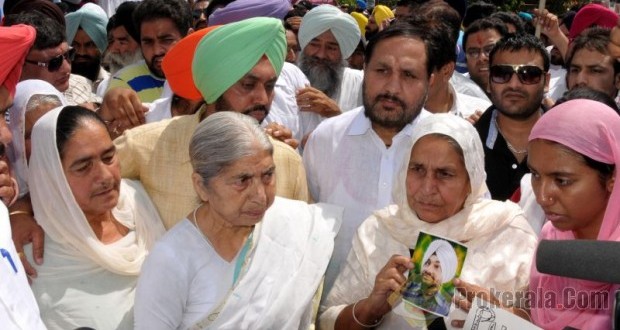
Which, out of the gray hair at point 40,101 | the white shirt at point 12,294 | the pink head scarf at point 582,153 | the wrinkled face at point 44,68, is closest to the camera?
the white shirt at point 12,294

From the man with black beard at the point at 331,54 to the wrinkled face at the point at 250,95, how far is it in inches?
69.1

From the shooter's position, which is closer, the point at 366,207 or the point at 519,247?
the point at 519,247

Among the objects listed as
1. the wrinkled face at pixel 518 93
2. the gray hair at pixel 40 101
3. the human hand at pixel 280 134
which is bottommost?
the gray hair at pixel 40 101

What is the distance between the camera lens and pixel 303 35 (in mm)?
5730

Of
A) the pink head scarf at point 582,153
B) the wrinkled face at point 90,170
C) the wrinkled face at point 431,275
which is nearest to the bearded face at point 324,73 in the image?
the wrinkled face at point 90,170

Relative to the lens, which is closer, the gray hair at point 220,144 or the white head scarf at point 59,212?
the gray hair at point 220,144

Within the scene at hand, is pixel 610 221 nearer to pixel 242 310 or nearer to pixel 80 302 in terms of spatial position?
pixel 242 310

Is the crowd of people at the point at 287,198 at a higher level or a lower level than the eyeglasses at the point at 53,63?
higher

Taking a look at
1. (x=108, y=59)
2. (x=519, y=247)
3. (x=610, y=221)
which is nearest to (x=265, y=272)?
(x=519, y=247)

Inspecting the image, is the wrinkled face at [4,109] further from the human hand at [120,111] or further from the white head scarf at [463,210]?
the white head scarf at [463,210]

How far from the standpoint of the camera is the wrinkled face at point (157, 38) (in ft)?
16.3

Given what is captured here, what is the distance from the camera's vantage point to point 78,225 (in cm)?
293

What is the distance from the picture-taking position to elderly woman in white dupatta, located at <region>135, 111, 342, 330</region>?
102 inches

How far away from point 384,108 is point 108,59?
311 centimetres
